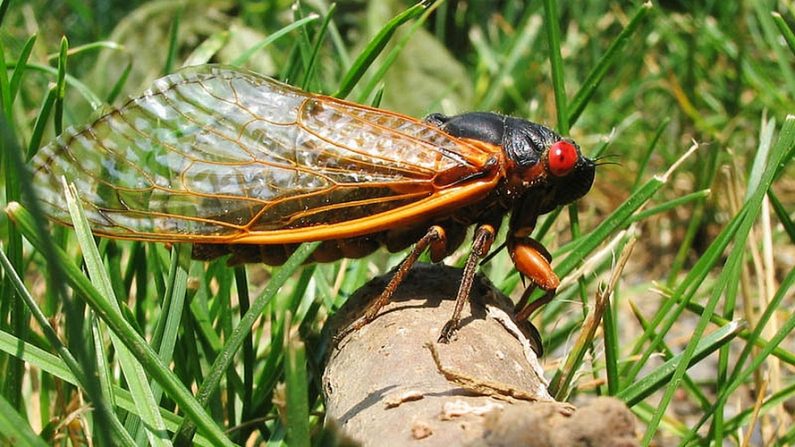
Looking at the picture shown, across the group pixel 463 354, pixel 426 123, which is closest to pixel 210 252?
pixel 426 123

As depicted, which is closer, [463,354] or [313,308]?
[463,354]

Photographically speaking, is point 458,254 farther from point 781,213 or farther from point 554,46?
point 781,213

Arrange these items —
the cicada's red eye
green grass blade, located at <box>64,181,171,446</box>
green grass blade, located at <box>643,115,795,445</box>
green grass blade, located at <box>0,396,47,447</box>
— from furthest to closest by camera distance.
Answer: the cicada's red eye
green grass blade, located at <box>643,115,795,445</box>
green grass blade, located at <box>64,181,171,446</box>
green grass blade, located at <box>0,396,47,447</box>

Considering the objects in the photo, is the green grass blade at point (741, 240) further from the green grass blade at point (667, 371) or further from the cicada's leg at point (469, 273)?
the cicada's leg at point (469, 273)

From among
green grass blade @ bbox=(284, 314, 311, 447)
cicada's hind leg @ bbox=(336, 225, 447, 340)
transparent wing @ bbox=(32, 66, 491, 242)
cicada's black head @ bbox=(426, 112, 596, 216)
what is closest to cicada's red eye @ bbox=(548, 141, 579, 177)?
cicada's black head @ bbox=(426, 112, 596, 216)

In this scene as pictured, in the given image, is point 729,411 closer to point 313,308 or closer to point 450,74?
point 313,308

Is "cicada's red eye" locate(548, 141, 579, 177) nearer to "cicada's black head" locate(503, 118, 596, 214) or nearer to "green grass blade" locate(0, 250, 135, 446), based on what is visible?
"cicada's black head" locate(503, 118, 596, 214)
